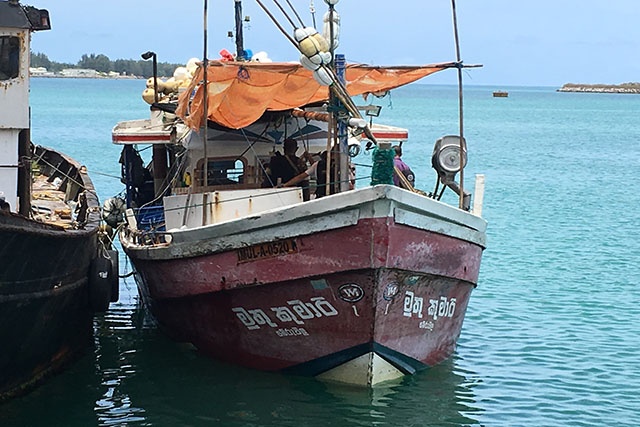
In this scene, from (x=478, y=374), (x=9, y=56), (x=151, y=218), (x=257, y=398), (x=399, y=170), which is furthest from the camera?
(x=151, y=218)

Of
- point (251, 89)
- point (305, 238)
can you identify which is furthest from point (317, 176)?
point (305, 238)

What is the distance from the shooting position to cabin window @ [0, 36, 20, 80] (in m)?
12.3

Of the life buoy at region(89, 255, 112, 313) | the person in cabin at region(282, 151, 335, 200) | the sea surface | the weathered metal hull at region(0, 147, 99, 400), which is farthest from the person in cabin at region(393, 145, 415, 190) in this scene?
the life buoy at region(89, 255, 112, 313)

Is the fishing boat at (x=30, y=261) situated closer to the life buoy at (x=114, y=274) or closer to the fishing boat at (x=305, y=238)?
the life buoy at (x=114, y=274)

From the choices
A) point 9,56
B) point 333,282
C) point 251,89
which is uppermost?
point 9,56

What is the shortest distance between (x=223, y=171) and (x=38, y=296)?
3327 mm

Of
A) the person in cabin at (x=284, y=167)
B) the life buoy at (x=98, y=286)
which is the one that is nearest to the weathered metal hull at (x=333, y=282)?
the life buoy at (x=98, y=286)

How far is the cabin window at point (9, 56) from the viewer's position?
40.4 feet

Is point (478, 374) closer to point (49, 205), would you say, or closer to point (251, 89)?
point (251, 89)

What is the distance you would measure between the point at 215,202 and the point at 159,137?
2.43m

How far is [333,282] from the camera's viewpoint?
1153cm

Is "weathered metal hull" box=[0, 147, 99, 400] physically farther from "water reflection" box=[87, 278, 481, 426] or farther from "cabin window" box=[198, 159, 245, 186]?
"cabin window" box=[198, 159, 245, 186]

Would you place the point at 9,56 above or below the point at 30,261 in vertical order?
above

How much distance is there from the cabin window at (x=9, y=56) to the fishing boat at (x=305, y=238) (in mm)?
2016
